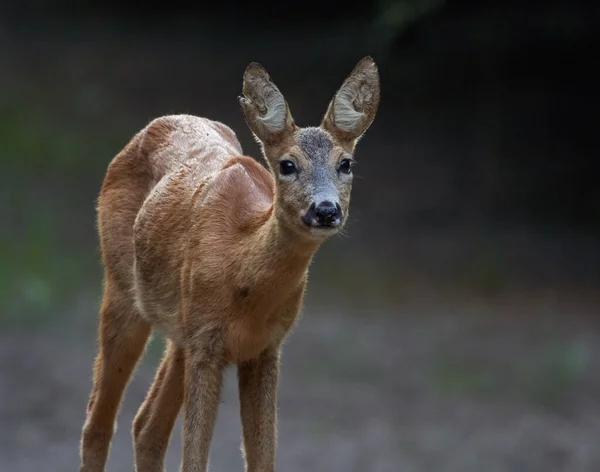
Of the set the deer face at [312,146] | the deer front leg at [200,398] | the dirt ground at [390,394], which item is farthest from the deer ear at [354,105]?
the dirt ground at [390,394]

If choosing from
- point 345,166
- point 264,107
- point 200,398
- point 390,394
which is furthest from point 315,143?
point 390,394

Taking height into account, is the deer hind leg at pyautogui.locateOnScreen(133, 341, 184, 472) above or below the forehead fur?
→ below

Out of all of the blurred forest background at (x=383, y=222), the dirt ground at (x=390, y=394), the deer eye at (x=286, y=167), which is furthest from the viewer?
the blurred forest background at (x=383, y=222)

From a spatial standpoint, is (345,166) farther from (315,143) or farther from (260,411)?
(260,411)

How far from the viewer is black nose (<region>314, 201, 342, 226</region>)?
619 centimetres

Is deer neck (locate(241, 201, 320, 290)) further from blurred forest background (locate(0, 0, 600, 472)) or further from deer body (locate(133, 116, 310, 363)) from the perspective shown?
blurred forest background (locate(0, 0, 600, 472))

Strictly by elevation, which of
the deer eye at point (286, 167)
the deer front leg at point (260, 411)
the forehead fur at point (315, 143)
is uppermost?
the forehead fur at point (315, 143)

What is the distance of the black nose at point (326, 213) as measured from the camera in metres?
6.19

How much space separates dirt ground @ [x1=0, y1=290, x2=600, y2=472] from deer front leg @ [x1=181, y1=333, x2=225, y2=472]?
16.6 feet

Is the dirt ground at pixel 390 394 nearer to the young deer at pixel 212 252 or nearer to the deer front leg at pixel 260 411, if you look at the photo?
the young deer at pixel 212 252

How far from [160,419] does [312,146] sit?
90.8 inches

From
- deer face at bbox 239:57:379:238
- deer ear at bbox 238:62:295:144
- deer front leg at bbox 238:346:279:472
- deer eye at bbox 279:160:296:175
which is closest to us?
deer face at bbox 239:57:379:238

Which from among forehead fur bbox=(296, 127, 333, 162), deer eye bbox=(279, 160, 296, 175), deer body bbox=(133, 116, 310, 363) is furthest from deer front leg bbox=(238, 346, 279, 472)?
forehead fur bbox=(296, 127, 333, 162)

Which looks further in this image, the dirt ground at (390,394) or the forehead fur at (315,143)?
the dirt ground at (390,394)
